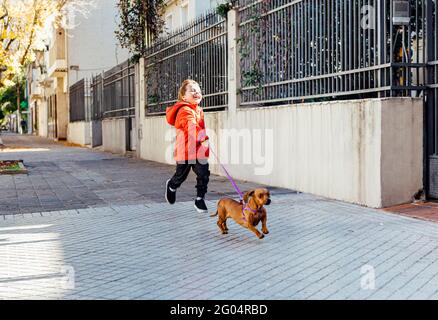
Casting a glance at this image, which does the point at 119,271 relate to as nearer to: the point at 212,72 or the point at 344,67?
the point at 344,67

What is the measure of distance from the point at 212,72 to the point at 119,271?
30.5 feet

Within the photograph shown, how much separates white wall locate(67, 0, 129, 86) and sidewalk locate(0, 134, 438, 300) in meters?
27.9

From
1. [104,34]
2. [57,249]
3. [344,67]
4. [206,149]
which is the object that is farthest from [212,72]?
[104,34]

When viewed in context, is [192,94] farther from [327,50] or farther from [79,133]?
[79,133]

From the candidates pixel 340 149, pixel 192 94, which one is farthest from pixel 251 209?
pixel 340 149

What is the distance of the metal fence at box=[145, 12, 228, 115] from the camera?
1364 centimetres

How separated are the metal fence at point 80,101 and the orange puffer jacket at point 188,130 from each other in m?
23.7

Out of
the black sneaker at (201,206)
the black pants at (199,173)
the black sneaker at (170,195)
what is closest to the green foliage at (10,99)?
the black sneaker at (170,195)

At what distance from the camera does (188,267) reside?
211 inches

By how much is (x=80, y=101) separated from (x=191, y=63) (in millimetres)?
19242

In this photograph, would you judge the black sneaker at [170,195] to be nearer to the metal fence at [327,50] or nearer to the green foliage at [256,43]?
the metal fence at [327,50]

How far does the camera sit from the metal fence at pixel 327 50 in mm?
8414

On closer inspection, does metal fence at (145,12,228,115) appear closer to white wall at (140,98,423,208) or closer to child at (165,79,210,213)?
white wall at (140,98,423,208)
